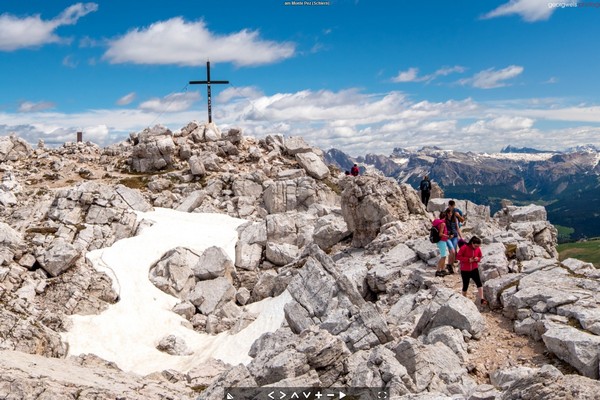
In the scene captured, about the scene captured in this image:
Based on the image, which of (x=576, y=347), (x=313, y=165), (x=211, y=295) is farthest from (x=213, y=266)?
(x=313, y=165)

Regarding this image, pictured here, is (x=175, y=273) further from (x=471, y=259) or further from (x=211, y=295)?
(x=471, y=259)

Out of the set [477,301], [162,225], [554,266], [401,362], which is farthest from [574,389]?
[162,225]

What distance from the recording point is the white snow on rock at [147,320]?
29.2 meters

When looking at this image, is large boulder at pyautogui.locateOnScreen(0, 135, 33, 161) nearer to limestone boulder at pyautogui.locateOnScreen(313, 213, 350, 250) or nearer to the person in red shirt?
limestone boulder at pyautogui.locateOnScreen(313, 213, 350, 250)

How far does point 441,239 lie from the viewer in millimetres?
27000

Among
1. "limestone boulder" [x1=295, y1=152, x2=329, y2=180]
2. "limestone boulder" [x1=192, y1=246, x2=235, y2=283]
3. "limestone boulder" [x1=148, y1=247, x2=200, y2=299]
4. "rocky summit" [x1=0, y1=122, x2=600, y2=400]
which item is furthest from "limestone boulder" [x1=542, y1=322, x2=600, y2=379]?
"limestone boulder" [x1=295, y1=152, x2=329, y2=180]

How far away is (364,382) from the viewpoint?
1567 centimetres

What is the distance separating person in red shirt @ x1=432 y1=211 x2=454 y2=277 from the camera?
26938mm

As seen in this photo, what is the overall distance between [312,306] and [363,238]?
14.2 meters

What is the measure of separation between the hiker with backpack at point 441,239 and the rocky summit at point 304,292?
1097 millimetres

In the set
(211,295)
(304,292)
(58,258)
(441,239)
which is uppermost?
(441,239)

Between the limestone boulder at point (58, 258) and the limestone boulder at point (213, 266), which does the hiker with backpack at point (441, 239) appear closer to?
the limestone boulder at point (213, 266)

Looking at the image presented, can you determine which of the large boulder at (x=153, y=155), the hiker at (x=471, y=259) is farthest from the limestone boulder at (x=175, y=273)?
the large boulder at (x=153, y=155)

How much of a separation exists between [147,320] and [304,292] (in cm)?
1307
